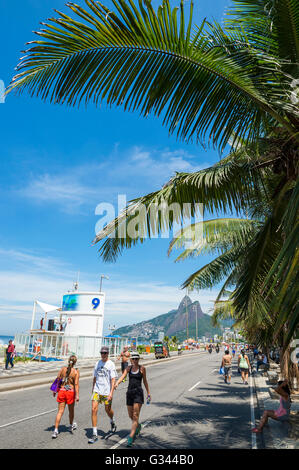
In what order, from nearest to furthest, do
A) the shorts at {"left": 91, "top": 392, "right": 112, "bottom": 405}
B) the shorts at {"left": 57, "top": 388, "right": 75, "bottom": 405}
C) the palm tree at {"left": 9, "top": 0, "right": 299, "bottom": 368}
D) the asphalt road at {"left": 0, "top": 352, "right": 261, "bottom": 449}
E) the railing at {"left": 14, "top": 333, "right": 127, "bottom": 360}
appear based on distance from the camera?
the palm tree at {"left": 9, "top": 0, "right": 299, "bottom": 368} < the asphalt road at {"left": 0, "top": 352, "right": 261, "bottom": 449} < the shorts at {"left": 91, "top": 392, "right": 112, "bottom": 405} < the shorts at {"left": 57, "top": 388, "right": 75, "bottom": 405} < the railing at {"left": 14, "top": 333, "right": 127, "bottom": 360}

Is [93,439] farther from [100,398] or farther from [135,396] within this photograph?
[135,396]

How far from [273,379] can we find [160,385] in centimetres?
574

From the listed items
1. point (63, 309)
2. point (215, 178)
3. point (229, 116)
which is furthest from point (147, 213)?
point (63, 309)

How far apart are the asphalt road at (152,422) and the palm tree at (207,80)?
414cm

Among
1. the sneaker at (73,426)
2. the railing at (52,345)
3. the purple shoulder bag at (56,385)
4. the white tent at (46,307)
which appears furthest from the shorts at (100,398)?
the white tent at (46,307)

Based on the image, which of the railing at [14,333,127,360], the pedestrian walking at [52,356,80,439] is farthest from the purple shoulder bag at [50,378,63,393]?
the railing at [14,333,127,360]

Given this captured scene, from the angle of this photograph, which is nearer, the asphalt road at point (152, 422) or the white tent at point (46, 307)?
the asphalt road at point (152, 422)

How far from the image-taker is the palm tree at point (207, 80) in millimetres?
3025

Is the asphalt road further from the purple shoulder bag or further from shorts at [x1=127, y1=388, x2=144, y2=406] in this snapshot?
the purple shoulder bag

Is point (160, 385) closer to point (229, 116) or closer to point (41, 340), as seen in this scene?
point (229, 116)

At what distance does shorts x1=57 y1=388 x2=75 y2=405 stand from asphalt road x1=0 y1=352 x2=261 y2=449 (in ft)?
2.06

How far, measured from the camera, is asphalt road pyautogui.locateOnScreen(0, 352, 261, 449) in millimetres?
6477

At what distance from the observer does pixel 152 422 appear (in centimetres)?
854

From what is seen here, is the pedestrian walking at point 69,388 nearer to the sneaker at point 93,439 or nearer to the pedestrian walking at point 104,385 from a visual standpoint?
the pedestrian walking at point 104,385
